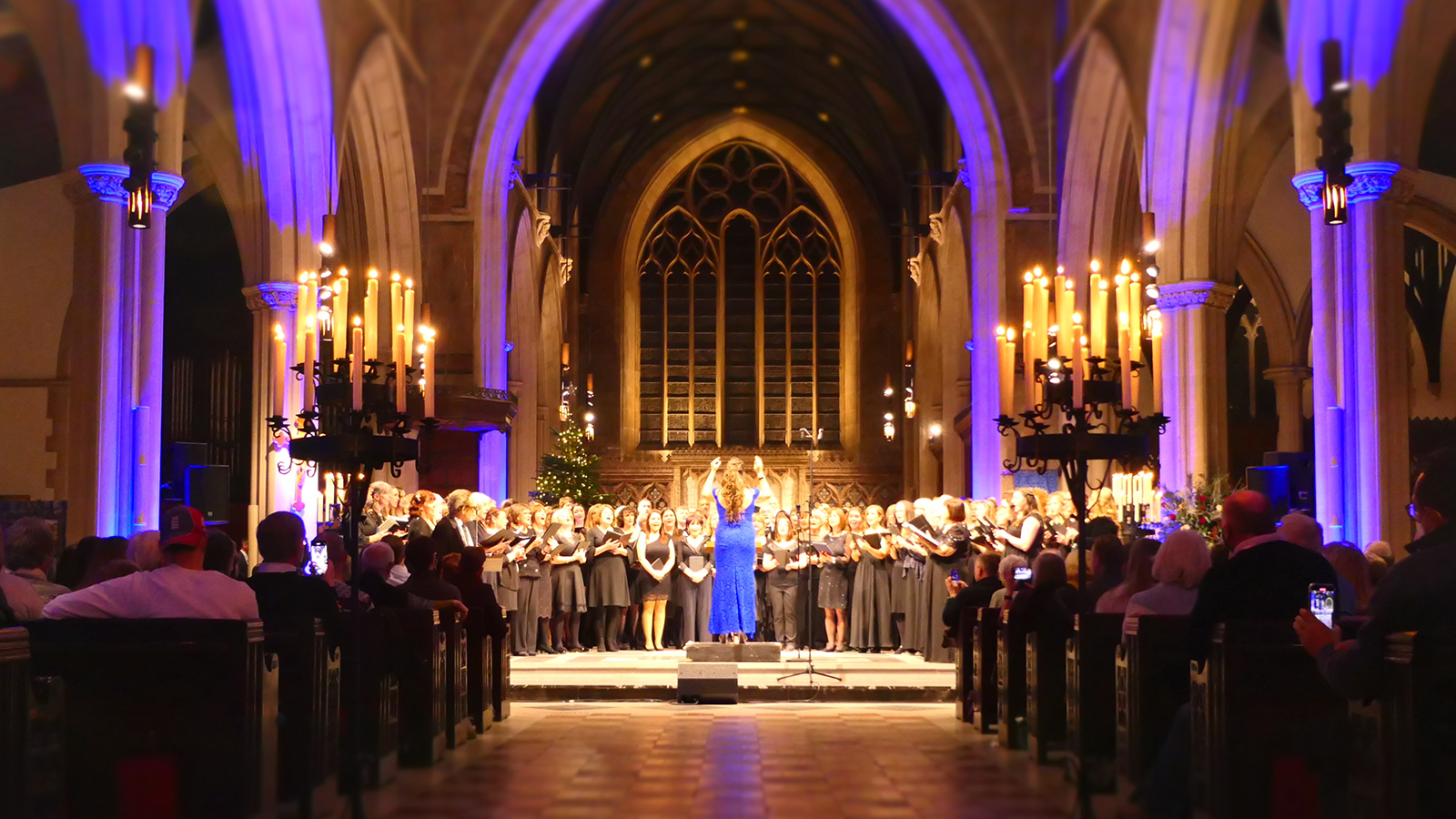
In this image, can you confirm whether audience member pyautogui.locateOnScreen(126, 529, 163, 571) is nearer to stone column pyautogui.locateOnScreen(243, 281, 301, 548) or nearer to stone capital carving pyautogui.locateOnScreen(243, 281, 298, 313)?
stone column pyautogui.locateOnScreen(243, 281, 301, 548)

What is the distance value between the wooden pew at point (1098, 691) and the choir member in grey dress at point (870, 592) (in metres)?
8.42

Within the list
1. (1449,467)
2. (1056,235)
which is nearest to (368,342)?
(1449,467)

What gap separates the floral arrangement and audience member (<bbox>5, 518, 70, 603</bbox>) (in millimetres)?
8447

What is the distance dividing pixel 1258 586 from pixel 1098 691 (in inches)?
63.6

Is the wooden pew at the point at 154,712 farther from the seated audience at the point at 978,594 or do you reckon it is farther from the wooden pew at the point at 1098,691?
the seated audience at the point at 978,594

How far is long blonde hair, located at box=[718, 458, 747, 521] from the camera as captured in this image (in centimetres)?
1402

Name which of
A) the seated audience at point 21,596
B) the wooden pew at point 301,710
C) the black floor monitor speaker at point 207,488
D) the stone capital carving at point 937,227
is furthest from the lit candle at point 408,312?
the stone capital carving at point 937,227

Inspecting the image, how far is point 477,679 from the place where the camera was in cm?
869

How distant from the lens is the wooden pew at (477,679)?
8633 mm

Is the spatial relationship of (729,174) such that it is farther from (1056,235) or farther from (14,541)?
(14,541)

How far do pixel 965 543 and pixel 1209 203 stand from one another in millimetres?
4046

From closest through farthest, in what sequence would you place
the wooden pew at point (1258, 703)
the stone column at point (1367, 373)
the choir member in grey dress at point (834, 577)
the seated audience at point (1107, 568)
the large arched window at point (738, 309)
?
the wooden pew at point (1258, 703) < the seated audience at point (1107, 568) < the stone column at point (1367, 373) < the choir member in grey dress at point (834, 577) < the large arched window at point (738, 309)

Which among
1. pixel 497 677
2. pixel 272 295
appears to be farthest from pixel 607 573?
pixel 497 677

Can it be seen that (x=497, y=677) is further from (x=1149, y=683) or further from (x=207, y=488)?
(x=1149, y=683)
